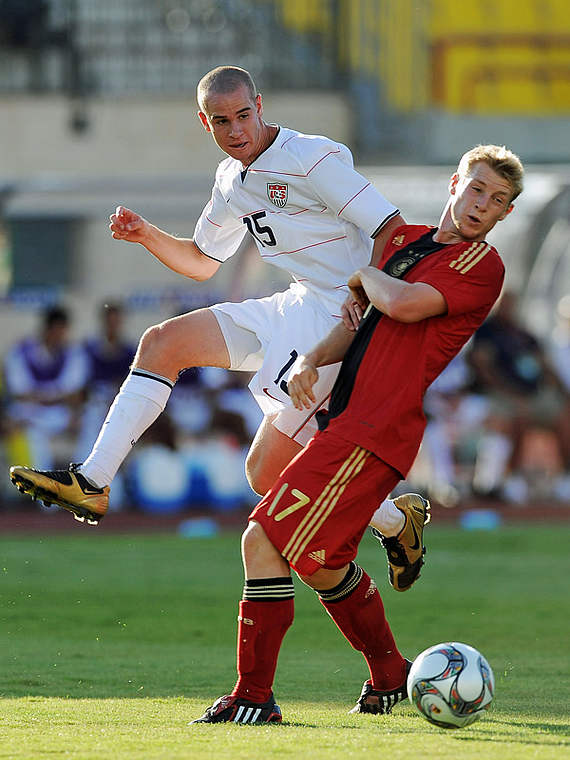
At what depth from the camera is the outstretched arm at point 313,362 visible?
5422 millimetres

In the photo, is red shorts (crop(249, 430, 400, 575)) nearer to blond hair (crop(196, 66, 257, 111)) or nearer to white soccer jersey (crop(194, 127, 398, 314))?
white soccer jersey (crop(194, 127, 398, 314))

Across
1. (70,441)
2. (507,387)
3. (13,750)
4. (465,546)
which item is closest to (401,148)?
(507,387)

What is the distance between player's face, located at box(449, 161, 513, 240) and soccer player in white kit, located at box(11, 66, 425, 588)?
18.4 inches

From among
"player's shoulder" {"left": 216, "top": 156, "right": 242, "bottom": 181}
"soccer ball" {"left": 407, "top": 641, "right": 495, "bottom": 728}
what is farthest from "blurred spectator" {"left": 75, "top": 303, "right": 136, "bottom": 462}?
"soccer ball" {"left": 407, "top": 641, "right": 495, "bottom": 728}

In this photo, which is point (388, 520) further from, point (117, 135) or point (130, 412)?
point (117, 135)

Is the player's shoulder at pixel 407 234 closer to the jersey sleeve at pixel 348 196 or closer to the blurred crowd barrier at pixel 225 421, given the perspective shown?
the jersey sleeve at pixel 348 196

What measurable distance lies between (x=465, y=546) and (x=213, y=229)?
725 cm

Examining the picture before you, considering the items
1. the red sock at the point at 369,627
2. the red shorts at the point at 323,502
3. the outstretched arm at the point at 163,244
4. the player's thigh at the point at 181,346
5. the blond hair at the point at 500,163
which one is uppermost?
the blond hair at the point at 500,163

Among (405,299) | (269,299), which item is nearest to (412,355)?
(405,299)

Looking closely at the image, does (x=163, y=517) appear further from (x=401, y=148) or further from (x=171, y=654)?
(x=401, y=148)

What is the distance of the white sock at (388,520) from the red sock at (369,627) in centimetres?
39

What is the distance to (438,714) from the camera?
518 centimetres

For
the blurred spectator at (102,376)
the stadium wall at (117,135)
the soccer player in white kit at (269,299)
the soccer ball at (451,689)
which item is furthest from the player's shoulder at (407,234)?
the stadium wall at (117,135)

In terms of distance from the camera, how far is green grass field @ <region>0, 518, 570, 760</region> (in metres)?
4.90
